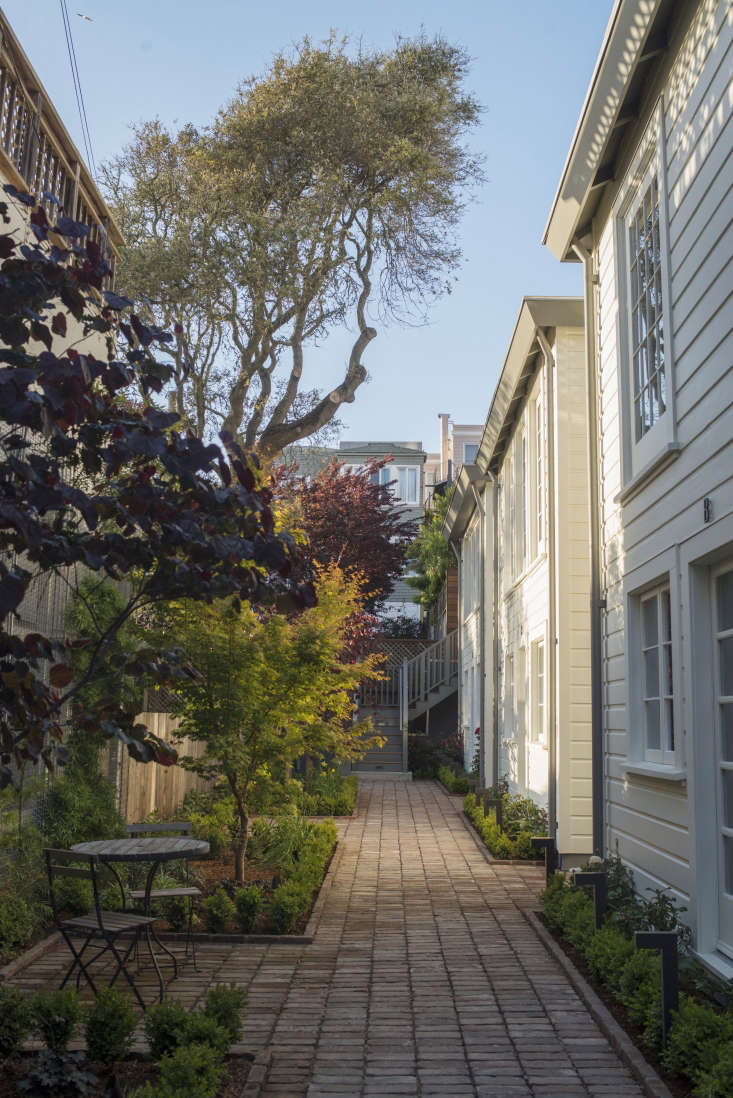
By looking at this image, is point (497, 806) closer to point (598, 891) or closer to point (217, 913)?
point (217, 913)

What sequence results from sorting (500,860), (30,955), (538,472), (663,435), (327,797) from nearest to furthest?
(663,435) → (30,955) → (500,860) → (538,472) → (327,797)

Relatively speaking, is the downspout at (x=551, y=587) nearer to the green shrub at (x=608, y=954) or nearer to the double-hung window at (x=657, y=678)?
the double-hung window at (x=657, y=678)

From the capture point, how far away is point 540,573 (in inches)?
456

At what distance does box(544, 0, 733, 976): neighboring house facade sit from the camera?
18.3 ft

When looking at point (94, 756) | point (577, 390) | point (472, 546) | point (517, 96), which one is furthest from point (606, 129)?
point (472, 546)

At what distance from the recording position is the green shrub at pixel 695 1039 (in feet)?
14.0

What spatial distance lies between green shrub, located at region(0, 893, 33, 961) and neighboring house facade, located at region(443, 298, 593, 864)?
512cm

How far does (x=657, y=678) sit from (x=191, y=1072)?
14.0ft

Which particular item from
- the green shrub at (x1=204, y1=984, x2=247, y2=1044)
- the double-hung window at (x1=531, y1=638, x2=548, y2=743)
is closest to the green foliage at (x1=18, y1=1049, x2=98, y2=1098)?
the green shrub at (x1=204, y1=984, x2=247, y2=1044)

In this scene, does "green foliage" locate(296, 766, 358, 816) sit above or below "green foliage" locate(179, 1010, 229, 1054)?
above

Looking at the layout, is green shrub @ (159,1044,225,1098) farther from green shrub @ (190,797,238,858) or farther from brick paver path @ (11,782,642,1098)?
green shrub @ (190,797,238,858)

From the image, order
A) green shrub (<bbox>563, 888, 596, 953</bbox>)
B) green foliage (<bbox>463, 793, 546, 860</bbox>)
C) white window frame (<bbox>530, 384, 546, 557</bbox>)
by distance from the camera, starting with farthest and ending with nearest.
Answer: white window frame (<bbox>530, 384, 546, 557</bbox>) < green foliage (<bbox>463, 793, 546, 860</bbox>) < green shrub (<bbox>563, 888, 596, 953</bbox>)

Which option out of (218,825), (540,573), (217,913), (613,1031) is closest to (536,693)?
(540,573)

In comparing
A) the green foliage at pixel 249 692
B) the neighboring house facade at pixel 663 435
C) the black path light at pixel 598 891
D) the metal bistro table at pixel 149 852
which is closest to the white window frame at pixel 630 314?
the neighboring house facade at pixel 663 435
